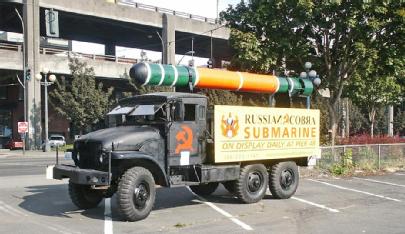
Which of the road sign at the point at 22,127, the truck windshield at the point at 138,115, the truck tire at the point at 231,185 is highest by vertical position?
the truck windshield at the point at 138,115

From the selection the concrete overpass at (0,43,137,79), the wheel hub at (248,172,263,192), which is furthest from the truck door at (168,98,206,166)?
the concrete overpass at (0,43,137,79)

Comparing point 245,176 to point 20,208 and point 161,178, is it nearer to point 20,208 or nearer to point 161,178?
point 161,178

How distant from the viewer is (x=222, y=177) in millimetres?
11461

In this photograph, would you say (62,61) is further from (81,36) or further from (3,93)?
(81,36)

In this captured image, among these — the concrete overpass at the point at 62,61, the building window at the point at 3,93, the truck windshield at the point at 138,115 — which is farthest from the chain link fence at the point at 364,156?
the building window at the point at 3,93

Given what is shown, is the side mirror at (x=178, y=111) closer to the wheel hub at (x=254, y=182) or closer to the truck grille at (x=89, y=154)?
the truck grille at (x=89, y=154)

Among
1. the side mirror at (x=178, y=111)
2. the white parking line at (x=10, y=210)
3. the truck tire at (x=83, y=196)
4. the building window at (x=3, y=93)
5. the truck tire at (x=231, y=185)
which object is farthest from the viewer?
the building window at (x=3, y=93)

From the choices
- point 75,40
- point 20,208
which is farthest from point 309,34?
point 75,40

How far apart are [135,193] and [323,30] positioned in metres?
14.5

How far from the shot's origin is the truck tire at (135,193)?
9.62m

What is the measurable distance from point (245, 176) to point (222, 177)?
765 millimetres

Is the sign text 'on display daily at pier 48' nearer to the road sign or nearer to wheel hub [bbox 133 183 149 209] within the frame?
wheel hub [bbox 133 183 149 209]

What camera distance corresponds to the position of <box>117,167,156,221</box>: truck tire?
962cm

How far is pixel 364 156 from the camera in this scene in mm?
20688
